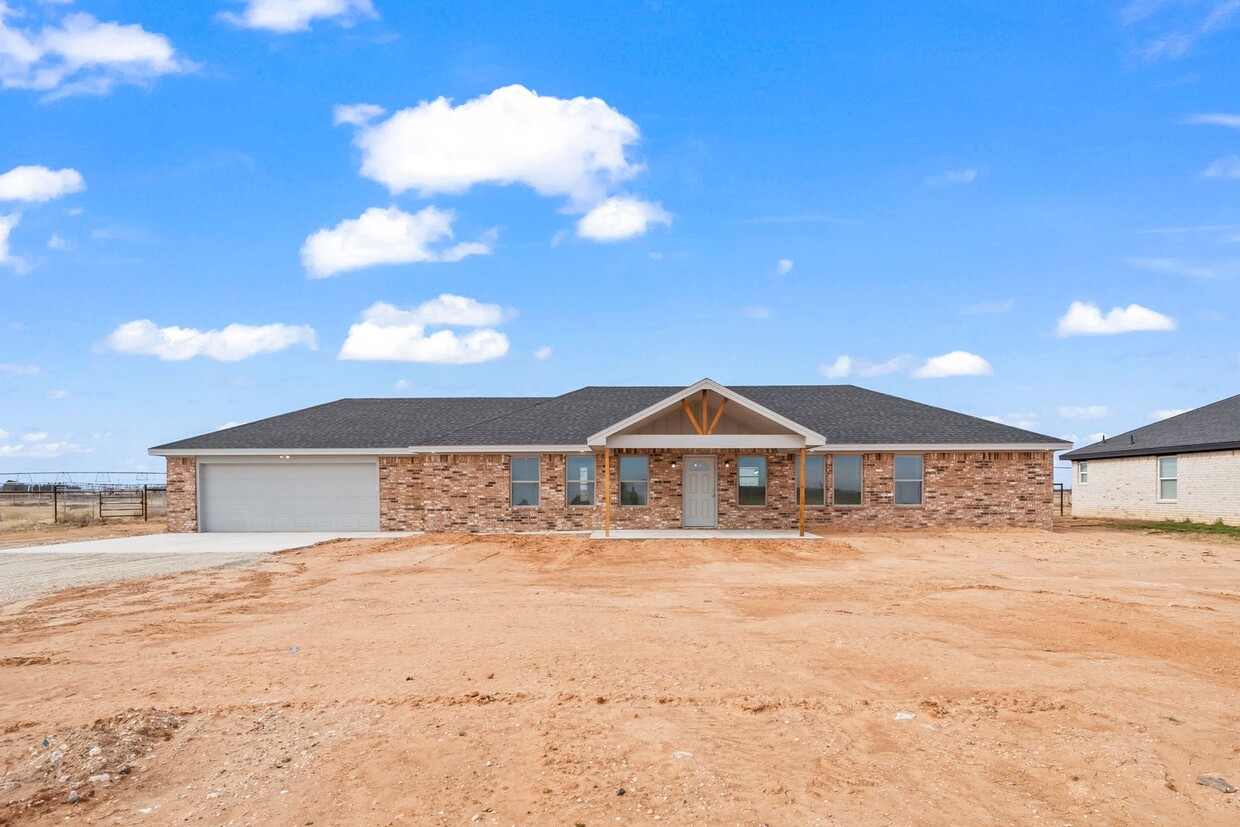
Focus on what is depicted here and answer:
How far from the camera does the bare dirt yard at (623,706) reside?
5.03 m

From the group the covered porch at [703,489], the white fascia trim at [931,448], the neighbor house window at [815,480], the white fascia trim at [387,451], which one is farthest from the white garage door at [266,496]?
the white fascia trim at [931,448]

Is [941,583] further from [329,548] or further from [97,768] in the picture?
[329,548]

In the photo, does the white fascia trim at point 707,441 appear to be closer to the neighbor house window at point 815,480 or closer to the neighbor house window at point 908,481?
the neighbor house window at point 815,480

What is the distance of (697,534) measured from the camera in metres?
21.5

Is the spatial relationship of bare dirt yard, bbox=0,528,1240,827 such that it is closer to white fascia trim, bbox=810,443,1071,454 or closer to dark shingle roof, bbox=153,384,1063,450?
white fascia trim, bbox=810,443,1071,454

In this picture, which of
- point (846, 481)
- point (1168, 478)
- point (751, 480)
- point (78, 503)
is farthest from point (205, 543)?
point (78, 503)

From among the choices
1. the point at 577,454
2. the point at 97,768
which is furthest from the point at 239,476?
the point at 97,768

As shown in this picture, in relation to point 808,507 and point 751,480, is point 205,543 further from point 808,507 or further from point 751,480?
point 808,507

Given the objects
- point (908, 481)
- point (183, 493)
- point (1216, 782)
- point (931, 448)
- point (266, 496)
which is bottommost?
point (1216, 782)

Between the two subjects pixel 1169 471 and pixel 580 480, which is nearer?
pixel 580 480

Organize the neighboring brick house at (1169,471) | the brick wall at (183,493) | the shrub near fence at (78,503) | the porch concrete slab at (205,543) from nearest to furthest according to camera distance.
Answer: the porch concrete slab at (205,543)
the brick wall at (183,493)
the neighboring brick house at (1169,471)
the shrub near fence at (78,503)

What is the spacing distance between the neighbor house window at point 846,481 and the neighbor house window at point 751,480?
2066mm

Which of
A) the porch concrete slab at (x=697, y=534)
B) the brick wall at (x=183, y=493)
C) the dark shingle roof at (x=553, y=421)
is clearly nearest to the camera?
the porch concrete slab at (x=697, y=534)

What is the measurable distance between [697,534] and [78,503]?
154ft
